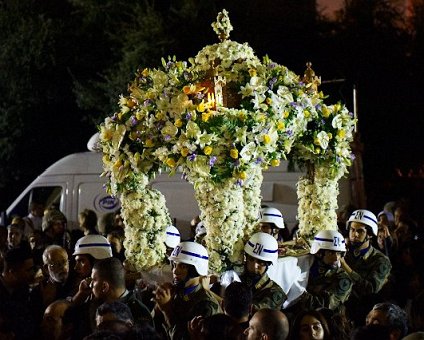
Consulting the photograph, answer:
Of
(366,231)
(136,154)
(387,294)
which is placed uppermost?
(136,154)

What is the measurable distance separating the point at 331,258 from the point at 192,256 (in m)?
1.89

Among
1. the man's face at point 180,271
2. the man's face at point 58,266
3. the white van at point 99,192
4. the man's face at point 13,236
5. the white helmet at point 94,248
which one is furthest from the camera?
the white van at point 99,192

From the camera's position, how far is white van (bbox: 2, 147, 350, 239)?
52.5 ft

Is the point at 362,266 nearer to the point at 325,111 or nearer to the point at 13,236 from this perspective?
the point at 325,111

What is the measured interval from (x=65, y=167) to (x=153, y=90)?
301 inches

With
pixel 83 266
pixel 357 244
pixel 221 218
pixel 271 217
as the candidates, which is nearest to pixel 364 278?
pixel 357 244

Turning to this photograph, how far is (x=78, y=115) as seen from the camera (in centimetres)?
2536

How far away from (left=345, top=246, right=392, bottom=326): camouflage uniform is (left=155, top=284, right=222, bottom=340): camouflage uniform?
2169 millimetres

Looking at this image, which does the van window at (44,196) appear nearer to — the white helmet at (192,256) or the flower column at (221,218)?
the flower column at (221,218)

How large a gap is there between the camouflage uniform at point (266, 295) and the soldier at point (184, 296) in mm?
506

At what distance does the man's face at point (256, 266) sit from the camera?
28.6 ft

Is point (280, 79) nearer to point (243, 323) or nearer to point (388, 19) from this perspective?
point (243, 323)

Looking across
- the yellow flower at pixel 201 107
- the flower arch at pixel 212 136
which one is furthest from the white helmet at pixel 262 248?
the yellow flower at pixel 201 107

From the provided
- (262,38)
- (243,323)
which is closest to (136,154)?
(243,323)
